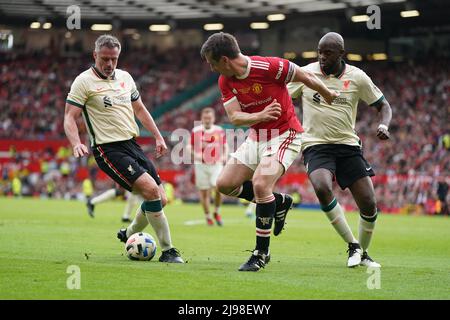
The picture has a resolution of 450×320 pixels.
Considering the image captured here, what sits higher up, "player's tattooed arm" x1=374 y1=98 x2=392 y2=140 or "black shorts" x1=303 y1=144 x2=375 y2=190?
"player's tattooed arm" x1=374 y1=98 x2=392 y2=140

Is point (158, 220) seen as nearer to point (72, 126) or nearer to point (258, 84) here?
point (72, 126)

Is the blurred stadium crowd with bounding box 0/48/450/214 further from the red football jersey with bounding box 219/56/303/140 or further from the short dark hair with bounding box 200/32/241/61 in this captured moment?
the short dark hair with bounding box 200/32/241/61

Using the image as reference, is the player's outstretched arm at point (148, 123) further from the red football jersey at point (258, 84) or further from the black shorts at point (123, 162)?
the red football jersey at point (258, 84)

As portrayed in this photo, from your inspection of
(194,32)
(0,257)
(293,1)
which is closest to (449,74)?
(293,1)

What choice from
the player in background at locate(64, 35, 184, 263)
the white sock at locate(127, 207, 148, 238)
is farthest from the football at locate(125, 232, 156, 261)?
the white sock at locate(127, 207, 148, 238)

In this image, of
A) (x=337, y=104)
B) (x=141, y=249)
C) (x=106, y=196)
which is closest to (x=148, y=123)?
(x=141, y=249)

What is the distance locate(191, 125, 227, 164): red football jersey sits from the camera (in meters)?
19.4

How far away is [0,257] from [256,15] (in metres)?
36.5

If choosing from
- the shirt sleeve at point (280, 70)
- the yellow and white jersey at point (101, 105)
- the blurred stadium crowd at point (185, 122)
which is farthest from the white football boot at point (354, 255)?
the blurred stadium crowd at point (185, 122)

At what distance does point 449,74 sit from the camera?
1505 inches

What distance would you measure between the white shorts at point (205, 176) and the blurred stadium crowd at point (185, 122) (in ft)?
31.4

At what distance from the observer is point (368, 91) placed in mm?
9484

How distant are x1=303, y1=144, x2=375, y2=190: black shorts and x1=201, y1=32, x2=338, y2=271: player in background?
0.60 m

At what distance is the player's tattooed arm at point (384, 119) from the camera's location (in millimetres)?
Answer: 9008
